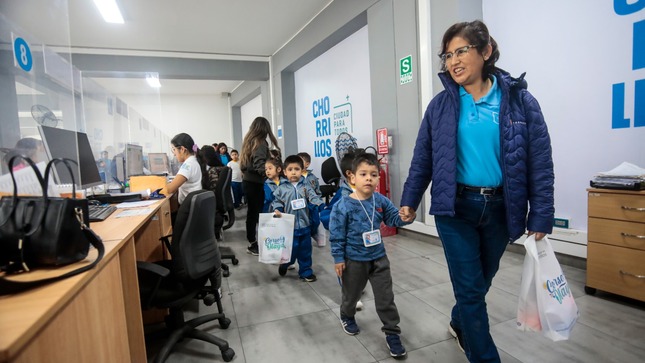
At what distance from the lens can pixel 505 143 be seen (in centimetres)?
121

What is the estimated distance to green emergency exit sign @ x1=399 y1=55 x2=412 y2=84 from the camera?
3479 mm

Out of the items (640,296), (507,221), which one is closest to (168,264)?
(507,221)

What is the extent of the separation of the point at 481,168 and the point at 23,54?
2.15 m

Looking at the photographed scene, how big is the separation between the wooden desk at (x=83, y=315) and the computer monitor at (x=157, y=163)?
9.84ft

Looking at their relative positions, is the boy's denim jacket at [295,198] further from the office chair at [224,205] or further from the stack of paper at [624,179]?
the stack of paper at [624,179]

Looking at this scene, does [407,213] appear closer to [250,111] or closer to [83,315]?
[83,315]

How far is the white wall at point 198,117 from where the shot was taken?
10805 mm

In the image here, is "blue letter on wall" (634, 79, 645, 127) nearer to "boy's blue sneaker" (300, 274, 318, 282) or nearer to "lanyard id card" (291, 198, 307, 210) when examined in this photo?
"lanyard id card" (291, 198, 307, 210)

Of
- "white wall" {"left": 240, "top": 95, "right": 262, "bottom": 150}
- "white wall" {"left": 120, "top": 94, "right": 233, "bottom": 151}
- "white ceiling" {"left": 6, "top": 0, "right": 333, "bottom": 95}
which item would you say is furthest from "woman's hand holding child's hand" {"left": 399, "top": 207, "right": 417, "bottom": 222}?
"white wall" {"left": 120, "top": 94, "right": 233, "bottom": 151}

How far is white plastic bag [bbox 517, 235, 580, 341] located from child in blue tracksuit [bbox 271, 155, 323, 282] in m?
1.60

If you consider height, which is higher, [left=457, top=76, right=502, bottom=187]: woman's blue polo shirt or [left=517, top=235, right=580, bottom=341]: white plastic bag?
[left=457, top=76, right=502, bottom=187]: woman's blue polo shirt

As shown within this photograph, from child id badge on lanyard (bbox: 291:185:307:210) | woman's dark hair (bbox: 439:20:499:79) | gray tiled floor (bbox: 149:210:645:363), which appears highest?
woman's dark hair (bbox: 439:20:499:79)

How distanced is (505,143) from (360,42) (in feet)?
13.2

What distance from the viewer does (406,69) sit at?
A: 11.6 ft
